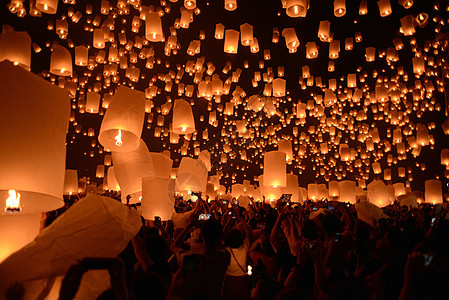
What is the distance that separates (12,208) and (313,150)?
684 inches

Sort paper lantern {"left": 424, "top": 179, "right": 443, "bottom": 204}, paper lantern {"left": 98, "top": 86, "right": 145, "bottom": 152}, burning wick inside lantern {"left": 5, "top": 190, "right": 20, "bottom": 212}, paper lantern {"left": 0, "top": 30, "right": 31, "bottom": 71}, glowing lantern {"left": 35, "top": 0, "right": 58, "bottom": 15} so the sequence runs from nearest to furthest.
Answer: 1. burning wick inside lantern {"left": 5, "top": 190, "right": 20, "bottom": 212}
2. paper lantern {"left": 98, "top": 86, "right": 145, "bottom": 152}
3. paper lantern {"left": 0, "top": 30, "right": 31, "bottom": 71}
4. glowing lantern {"left": 35, "top": 0, "right": 58, "bottom": 15}
5. paper lantern {"left": 424, "top": 179, "right": 443, "bottom": 204}

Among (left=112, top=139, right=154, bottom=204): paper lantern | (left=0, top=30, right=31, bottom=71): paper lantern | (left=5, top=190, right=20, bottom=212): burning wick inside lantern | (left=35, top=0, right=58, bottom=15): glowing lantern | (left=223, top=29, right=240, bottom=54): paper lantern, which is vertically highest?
(left=223, top=29, right=240, bottom=54): paper lantern

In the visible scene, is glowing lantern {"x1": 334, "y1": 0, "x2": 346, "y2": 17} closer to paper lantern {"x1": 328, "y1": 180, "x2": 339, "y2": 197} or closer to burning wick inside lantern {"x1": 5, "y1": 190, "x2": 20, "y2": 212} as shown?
burning wick inside lantern {"x1": 5, "y1": 190, "x2": 20, "y2": 212}

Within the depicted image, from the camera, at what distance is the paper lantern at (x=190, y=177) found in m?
6.62

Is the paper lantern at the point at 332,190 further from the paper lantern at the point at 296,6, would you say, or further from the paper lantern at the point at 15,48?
the paper lantern at the point at 15,48

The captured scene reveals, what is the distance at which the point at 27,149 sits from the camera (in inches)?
92.5

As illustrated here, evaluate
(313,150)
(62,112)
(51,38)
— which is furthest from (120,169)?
(313,150)

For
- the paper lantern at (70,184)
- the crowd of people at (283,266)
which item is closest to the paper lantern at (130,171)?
the crowd of people at (283,266)

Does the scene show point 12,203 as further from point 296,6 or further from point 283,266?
point 296,6

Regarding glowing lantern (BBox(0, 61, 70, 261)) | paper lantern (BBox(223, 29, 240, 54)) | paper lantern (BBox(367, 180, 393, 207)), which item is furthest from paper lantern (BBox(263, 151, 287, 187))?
glowing lantern (BBox(0, 61, 70, 261))

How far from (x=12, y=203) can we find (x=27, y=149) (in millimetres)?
315

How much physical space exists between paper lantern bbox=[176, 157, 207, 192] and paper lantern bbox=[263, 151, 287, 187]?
1128 mm

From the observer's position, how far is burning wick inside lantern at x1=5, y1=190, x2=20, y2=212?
2275 millimetres

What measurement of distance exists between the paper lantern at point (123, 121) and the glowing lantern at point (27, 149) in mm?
1120
